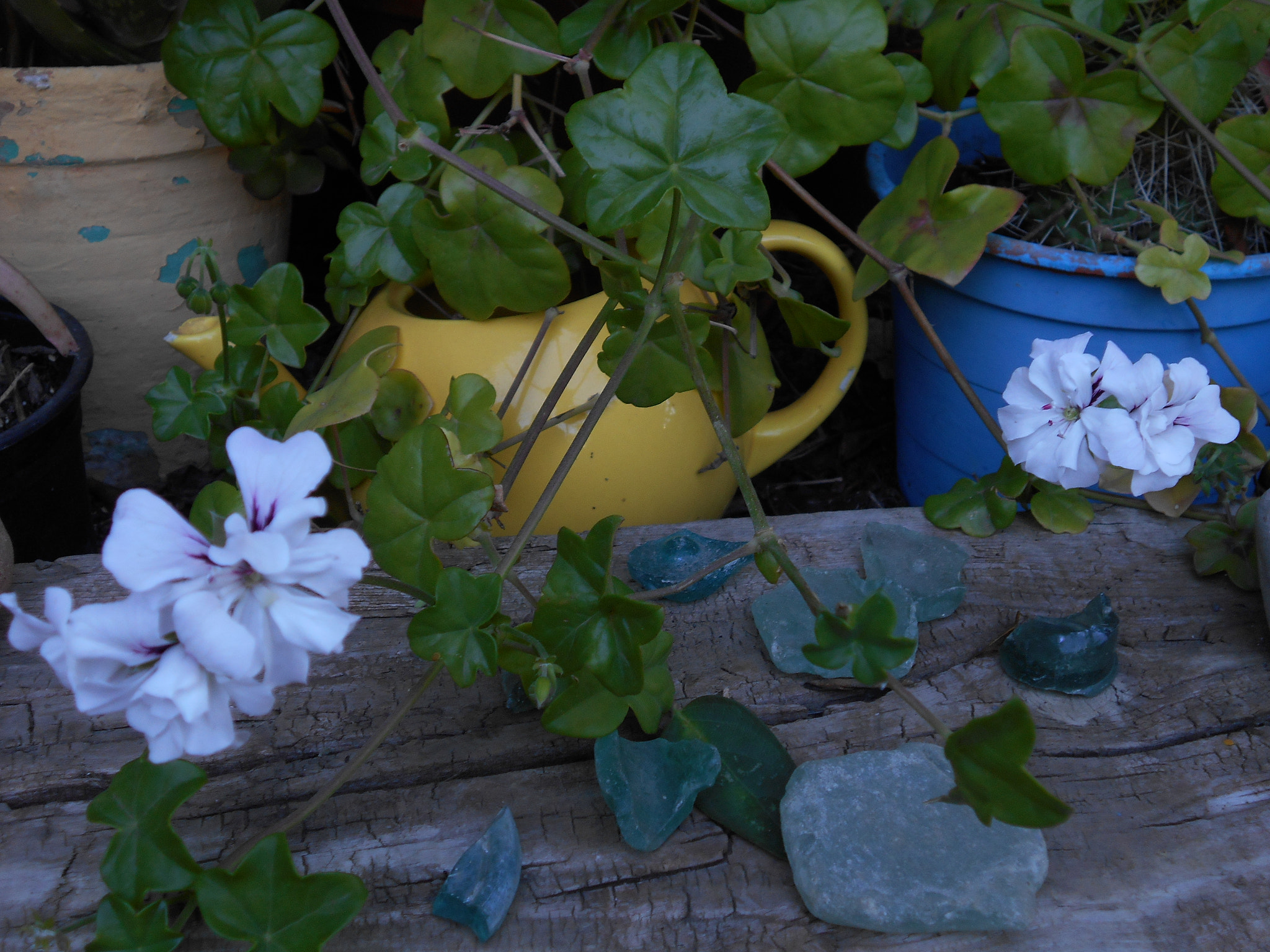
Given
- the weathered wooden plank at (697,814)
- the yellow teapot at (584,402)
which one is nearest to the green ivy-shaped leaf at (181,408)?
the yellow teapot at (584,402)

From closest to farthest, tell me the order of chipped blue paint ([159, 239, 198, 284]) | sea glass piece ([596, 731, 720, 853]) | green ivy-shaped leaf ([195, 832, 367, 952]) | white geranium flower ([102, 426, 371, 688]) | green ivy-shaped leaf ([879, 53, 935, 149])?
white geranium flower ([102, 426, 371, 688]) < green ivy-shaped leaf ([195, 832, 367, 952]) < sea glass piece ([596, 731, 720, 853]) < green ivy-shaped leaf ([879, 53, 935, 149]) < chipped blue paint ([159, 239, 198, 284])

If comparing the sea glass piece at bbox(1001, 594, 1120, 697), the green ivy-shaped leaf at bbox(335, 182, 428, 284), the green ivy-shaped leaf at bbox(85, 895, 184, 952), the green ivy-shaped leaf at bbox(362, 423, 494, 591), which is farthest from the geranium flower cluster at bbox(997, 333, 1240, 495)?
the green ivy-shaped leaf at bbox(85, 895, 184, 952)

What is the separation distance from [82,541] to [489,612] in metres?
0.78

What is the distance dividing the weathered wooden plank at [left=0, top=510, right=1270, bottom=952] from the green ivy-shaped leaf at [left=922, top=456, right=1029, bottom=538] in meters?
0.02

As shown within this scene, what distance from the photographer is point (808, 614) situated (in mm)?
762

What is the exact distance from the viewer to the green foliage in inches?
24.1

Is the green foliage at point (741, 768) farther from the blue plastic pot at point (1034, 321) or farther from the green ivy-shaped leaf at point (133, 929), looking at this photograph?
the blue plastic pot at point (1034, 321)

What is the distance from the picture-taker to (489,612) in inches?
21.6

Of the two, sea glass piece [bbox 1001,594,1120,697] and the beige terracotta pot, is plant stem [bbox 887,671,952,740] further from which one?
the beige terracotta pot

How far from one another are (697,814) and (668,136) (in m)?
0.45

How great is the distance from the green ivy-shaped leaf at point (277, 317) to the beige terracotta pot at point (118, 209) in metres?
0.35

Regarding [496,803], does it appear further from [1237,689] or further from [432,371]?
[1237,689]

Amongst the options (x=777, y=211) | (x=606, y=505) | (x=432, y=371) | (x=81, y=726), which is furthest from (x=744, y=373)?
(x=777, y=211)

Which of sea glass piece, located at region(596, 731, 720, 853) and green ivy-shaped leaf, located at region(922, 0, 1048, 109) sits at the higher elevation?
green ivy-shaped leaf, located at region(922, 0, 1048, 109)
